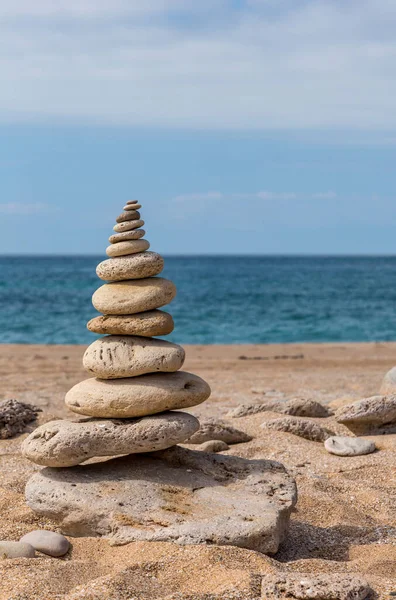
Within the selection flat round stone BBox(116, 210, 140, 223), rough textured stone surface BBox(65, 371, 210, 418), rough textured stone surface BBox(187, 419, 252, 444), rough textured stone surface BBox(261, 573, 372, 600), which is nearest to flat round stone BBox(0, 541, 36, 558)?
rough textured stone surface BBox(65, 371, 210, 418)

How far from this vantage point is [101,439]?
17.7 ft

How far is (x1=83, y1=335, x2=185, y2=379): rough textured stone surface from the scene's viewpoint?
18.3 feet

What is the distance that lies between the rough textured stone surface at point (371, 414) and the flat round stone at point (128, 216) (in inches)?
135

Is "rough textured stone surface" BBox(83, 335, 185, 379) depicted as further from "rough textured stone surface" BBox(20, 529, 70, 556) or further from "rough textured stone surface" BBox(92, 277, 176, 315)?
"rough textured stone surface" BBox(20, 529, 70, 556)

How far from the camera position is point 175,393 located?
556cm

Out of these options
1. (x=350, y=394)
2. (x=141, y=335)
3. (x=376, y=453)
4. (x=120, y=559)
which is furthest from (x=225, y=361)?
(x=120, y=559)

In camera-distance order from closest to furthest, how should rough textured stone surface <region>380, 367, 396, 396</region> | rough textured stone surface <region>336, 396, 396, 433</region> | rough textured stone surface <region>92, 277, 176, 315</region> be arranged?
rough textured stone surface <region>92, 277, 176, 315</region>, rough textured stone surface <region>336, 396, 396, 433</region>, rough textured stone surface <region>380, 367, 396, 396</region>

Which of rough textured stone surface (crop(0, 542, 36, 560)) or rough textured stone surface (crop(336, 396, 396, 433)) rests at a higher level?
rough textured stone surface (crop(336, 396, 396, 433))

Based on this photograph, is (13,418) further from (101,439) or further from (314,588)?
(314,588)

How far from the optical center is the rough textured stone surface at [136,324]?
5695mm

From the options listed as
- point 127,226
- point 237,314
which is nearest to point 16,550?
point 127,226

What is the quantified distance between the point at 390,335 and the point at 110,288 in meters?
20.1

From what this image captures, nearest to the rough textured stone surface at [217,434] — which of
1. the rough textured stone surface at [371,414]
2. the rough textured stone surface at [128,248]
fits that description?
the rough textured stone surface at [371,414]

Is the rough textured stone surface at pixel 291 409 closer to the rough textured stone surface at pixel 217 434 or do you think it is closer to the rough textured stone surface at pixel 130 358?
the rough textured stone surface at pixel 217 434
